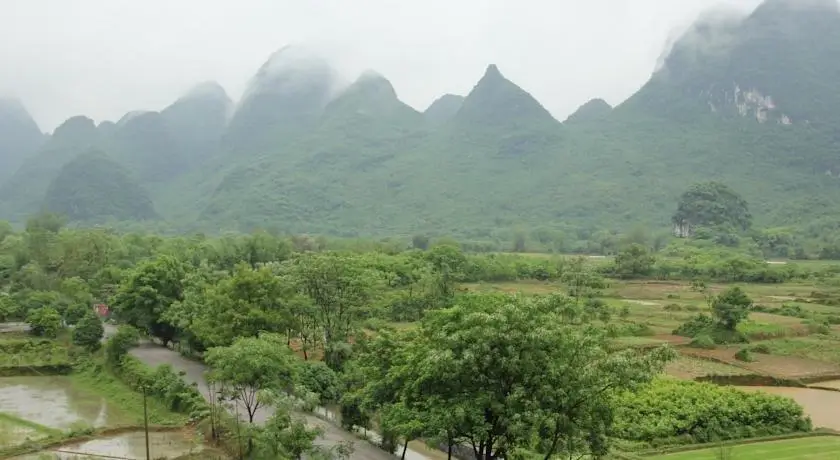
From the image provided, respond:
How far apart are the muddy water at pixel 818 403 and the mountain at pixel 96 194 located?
425ft

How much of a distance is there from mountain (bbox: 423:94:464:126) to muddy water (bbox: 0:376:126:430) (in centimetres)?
15384

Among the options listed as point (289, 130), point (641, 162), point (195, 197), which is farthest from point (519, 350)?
point (289, 130)

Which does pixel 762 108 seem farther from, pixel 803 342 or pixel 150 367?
pixel 150 367

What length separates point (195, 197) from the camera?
6029 inches

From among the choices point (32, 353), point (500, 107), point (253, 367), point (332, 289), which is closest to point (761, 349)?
point (332, 289)

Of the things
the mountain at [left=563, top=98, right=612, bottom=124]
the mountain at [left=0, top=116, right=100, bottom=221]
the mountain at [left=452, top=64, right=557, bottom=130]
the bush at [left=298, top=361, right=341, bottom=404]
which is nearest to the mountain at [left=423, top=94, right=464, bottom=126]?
the mountain at [left=452, top=64, right=557, bottom=130]

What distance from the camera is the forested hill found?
118 meters

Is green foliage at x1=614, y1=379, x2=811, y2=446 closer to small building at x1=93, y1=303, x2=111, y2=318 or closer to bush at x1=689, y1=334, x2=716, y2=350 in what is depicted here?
bush at x1=689, y1=334, x2=716, y2=350

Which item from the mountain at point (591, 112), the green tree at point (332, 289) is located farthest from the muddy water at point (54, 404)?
the mountain at point (591, 112)

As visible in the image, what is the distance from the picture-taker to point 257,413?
23391mm

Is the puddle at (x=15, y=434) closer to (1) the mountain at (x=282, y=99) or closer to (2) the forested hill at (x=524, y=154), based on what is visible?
(2) the forested hill at (x=524, y=154)

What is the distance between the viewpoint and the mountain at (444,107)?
182 meters

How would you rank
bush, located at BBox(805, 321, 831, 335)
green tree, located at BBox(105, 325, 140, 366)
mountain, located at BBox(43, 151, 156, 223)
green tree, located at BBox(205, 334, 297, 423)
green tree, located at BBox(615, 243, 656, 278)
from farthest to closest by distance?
mountain, located at BBox(43, 151, 156, 223), green tree, located at BBox(615, 243, 656, 278), bush, located at BBox(805, 321, 831, 335), green tree, located at BBox(105, 325, 140, 366), green tree, located at BBox(205, 334, 297, 423)

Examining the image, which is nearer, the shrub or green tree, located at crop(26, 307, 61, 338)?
green tree, located at crop(26, 307, 61, 338)
